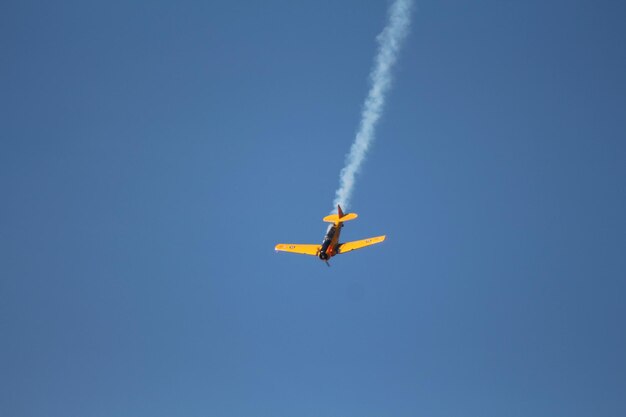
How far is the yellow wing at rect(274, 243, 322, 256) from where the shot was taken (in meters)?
109

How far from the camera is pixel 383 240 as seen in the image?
105m

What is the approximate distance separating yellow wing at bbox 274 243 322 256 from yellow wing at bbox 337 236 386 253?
243cm

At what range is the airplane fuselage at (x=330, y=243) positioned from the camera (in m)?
106

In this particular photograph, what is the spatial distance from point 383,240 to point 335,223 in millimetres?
5227

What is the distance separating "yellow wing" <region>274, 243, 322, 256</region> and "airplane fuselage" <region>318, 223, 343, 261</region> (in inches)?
63.2

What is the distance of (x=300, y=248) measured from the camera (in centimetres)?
11025

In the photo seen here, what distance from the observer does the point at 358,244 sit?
349 ft

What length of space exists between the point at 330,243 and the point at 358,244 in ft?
9.50

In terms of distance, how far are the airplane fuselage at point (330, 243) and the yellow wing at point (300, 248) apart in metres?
1.61

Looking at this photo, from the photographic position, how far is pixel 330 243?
4173 inches

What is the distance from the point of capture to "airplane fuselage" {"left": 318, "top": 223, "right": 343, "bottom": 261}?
105938 millimetres

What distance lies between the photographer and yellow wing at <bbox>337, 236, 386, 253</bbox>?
106 meters

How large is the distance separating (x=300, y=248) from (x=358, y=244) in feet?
23.4

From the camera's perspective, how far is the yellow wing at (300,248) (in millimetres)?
108625
